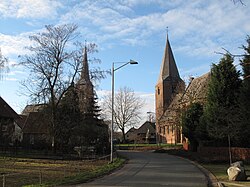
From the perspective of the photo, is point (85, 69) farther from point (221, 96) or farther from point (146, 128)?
point (146, 128)

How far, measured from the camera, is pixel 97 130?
45250 millimetres

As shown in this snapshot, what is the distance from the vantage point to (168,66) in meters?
84.8

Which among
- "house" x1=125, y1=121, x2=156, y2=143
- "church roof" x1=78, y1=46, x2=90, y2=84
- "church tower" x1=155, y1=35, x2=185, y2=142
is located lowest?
"house" x1=125, y1=121, x2=156, y2=143

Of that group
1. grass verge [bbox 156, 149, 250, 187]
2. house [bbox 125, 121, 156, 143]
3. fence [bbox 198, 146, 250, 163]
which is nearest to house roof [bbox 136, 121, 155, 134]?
house [bbox 125, 121, 156, 143]

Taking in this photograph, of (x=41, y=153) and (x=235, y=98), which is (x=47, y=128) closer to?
(x=41, y=153)

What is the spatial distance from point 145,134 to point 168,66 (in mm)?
26127

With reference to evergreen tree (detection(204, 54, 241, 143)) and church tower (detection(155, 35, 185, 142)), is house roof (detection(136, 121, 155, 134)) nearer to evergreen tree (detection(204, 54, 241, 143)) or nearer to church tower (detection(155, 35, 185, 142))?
church tower (detection(155, 35, 185, 142))

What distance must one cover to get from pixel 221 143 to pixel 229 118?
249 inches

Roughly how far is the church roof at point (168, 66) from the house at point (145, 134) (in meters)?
19.0

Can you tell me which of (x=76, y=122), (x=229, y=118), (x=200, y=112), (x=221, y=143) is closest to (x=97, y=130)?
(x=76, y=122)

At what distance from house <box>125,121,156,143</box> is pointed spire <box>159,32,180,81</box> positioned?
62.2ft

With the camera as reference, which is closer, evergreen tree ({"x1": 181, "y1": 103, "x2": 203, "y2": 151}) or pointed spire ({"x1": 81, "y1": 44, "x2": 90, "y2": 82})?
pointed spire ({"x1": 81, "y1": 44, "x2": 90, "y2": 82})

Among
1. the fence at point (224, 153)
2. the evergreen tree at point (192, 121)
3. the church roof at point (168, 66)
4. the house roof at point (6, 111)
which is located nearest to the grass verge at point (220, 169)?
the fence at point (224, 153)

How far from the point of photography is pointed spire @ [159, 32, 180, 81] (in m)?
84.4
